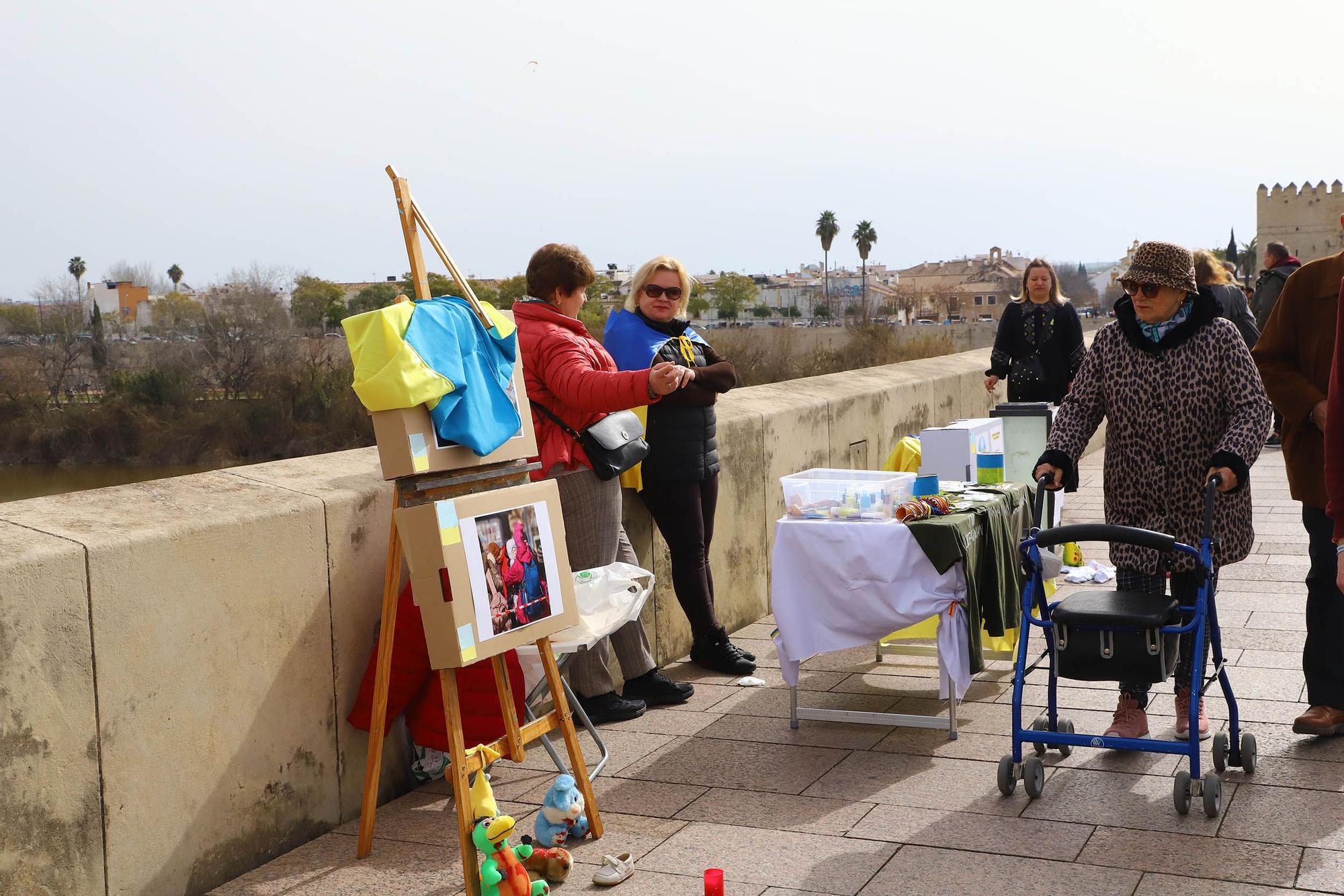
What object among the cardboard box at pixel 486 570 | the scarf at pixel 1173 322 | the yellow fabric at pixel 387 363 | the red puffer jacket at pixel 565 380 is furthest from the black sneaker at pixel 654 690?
the scarf at pixel 1173 322

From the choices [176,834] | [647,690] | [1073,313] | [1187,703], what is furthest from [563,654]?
[1073,313]

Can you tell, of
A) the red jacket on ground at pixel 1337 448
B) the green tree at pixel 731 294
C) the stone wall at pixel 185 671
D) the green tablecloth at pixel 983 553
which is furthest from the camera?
the green tree at pixel 731 294

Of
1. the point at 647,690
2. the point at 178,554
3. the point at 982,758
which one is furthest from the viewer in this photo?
the point at 647,690

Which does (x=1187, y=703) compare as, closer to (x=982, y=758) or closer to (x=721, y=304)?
(x=982, y=758)

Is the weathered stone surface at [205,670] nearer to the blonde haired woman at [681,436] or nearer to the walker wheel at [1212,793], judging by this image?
the blonde haired woman at [681,436]

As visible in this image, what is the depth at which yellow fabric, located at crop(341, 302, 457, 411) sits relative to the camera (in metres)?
3.35

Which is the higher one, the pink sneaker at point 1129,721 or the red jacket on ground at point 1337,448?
the red jacket on ground at point 1337,448

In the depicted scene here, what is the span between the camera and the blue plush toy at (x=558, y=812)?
3.67m

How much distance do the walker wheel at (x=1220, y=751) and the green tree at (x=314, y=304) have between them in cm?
7107

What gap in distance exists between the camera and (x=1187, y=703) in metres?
4.46

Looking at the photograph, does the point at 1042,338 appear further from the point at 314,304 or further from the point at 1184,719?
the point at 314,304

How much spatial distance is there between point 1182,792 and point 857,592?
4.39 feet

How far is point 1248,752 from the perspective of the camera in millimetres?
4043

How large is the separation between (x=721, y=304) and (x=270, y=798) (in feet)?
410
